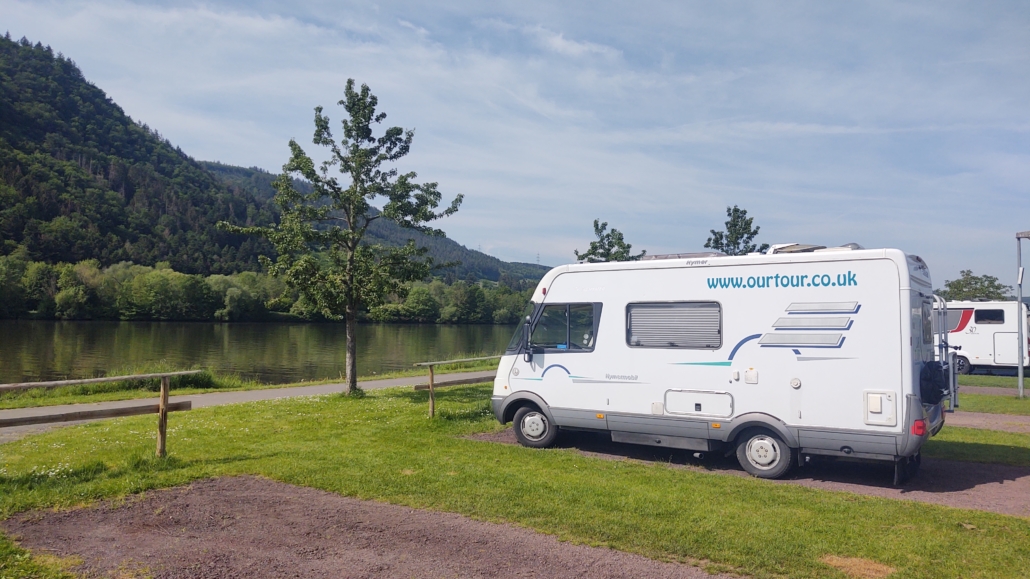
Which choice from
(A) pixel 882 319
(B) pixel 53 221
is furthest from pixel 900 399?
(B) pixel 53 221

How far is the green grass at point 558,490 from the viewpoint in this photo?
18.5 ft

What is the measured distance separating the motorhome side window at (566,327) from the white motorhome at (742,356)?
17mm

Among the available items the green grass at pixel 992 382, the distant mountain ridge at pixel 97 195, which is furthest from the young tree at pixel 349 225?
the distant mountain ridge at pixel 97 195

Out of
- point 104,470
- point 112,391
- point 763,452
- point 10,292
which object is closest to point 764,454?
point 763,452

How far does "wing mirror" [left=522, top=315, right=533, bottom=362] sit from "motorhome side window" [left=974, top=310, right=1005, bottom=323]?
24357mm

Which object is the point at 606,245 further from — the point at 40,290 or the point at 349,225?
the point at 40,290

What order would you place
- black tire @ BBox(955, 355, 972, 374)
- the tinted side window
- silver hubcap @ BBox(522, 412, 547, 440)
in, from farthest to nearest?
black tire @ BBox(955, 355, 972, 374) < silver hubcap @ BBox(522, 412, 547, 440) < the tinted side window

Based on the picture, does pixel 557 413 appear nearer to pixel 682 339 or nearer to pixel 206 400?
pixel 682 339

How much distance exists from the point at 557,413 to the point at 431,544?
180 inches

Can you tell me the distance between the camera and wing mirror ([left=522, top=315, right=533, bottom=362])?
34.2ft

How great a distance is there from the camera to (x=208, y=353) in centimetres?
3953

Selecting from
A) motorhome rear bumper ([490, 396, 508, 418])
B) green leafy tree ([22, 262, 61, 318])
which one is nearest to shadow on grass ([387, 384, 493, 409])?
motorhome rear bumper ([490, 396, 508, 418])

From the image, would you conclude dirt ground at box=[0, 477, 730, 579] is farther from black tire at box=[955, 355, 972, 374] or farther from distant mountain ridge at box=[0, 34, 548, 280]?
distant mountain ridge at box=[0, 34, 548, 280]

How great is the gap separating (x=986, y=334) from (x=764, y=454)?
23.8m
